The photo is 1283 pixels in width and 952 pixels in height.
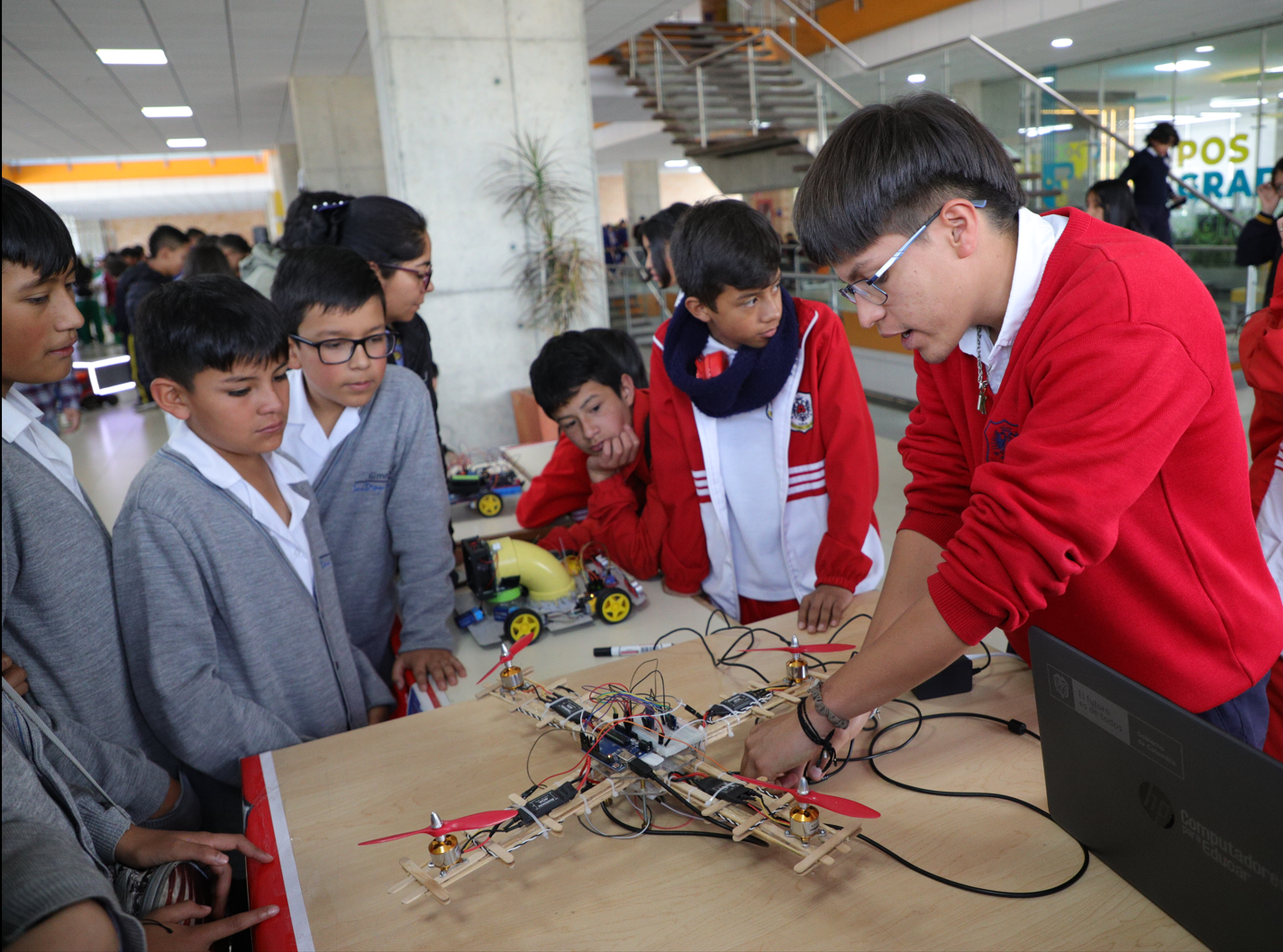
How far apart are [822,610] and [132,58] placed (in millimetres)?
7849

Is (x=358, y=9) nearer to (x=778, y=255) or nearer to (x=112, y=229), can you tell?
(x=778, y=255)

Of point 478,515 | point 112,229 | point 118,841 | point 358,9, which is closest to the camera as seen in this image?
point 118,841

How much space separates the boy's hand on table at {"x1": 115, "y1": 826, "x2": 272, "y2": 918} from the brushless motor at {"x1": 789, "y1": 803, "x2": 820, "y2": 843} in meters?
0.65

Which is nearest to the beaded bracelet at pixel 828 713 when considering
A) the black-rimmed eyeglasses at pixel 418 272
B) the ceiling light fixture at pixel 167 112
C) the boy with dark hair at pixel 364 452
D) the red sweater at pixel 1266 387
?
the boy with dark hair at pixel 364 452

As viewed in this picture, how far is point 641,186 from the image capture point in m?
19.3

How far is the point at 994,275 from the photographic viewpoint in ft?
3.42

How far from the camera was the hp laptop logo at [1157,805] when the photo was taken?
2.73ft

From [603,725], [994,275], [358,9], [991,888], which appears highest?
[358,9]

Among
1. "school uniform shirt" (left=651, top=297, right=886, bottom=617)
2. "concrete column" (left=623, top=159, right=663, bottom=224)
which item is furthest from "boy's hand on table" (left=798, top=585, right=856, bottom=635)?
"concrete column" (left=623, top=159, right=663, bottom=224)

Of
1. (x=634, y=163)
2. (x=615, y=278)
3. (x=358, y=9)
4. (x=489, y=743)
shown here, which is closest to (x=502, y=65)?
(x=358, y=9)

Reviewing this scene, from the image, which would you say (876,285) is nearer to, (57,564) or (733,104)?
(57,564)

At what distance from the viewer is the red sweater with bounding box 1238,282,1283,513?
1.93 meters

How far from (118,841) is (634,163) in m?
19.7

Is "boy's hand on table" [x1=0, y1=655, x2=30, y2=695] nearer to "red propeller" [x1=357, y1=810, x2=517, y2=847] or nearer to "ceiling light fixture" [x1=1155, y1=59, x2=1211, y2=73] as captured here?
"red propeller" [x1=357, y1=810, x2=517, y2=847]
